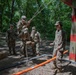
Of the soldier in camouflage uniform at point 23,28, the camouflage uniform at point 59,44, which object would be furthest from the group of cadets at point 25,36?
the camouflage uniform at point 59,44

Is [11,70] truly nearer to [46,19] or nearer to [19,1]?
[46,19]

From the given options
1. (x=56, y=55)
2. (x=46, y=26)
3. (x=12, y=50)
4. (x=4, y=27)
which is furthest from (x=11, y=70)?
(x=4, y=27)

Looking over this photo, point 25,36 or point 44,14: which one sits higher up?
point 44,14

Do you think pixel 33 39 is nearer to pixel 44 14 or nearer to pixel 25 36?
pixel 25 36

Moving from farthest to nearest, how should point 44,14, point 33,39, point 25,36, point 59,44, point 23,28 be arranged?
point 44,14
point 33,39
point 25,36
point 23,28
point 59,44

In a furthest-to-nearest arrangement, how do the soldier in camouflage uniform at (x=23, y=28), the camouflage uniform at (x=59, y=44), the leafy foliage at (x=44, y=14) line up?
1. the leafy foliage at (x=44, y=14)
2. the soldier in camouflage uniform at (x=23, y=28)
3. the camouflage uniform at (x=59, y=44)

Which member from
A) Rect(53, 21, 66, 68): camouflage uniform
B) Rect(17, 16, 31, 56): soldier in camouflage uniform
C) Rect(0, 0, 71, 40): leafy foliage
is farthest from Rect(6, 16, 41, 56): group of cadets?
Rect(0, 0, 71, 40): leafy foliage

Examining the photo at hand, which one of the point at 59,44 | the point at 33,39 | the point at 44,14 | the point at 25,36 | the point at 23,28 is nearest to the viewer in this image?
the point at 59,44

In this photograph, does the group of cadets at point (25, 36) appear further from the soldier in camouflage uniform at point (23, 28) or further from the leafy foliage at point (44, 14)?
the leafy foliage at point (44, 14)

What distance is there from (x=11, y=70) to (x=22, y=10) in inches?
1218

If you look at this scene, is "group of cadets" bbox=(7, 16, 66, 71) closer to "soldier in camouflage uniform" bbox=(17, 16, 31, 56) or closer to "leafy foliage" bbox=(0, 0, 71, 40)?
"soldier in camouflage uniform" bbox=(17, 16, 31, 56)

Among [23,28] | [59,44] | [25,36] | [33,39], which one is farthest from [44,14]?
[59,44]

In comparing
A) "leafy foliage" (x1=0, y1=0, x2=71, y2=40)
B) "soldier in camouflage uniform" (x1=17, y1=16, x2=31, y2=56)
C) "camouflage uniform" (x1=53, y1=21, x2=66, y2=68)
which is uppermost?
"leafy foliage" (x1=0, y1=0, x2=71, y2=40)

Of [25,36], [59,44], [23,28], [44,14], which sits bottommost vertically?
[59,44]
